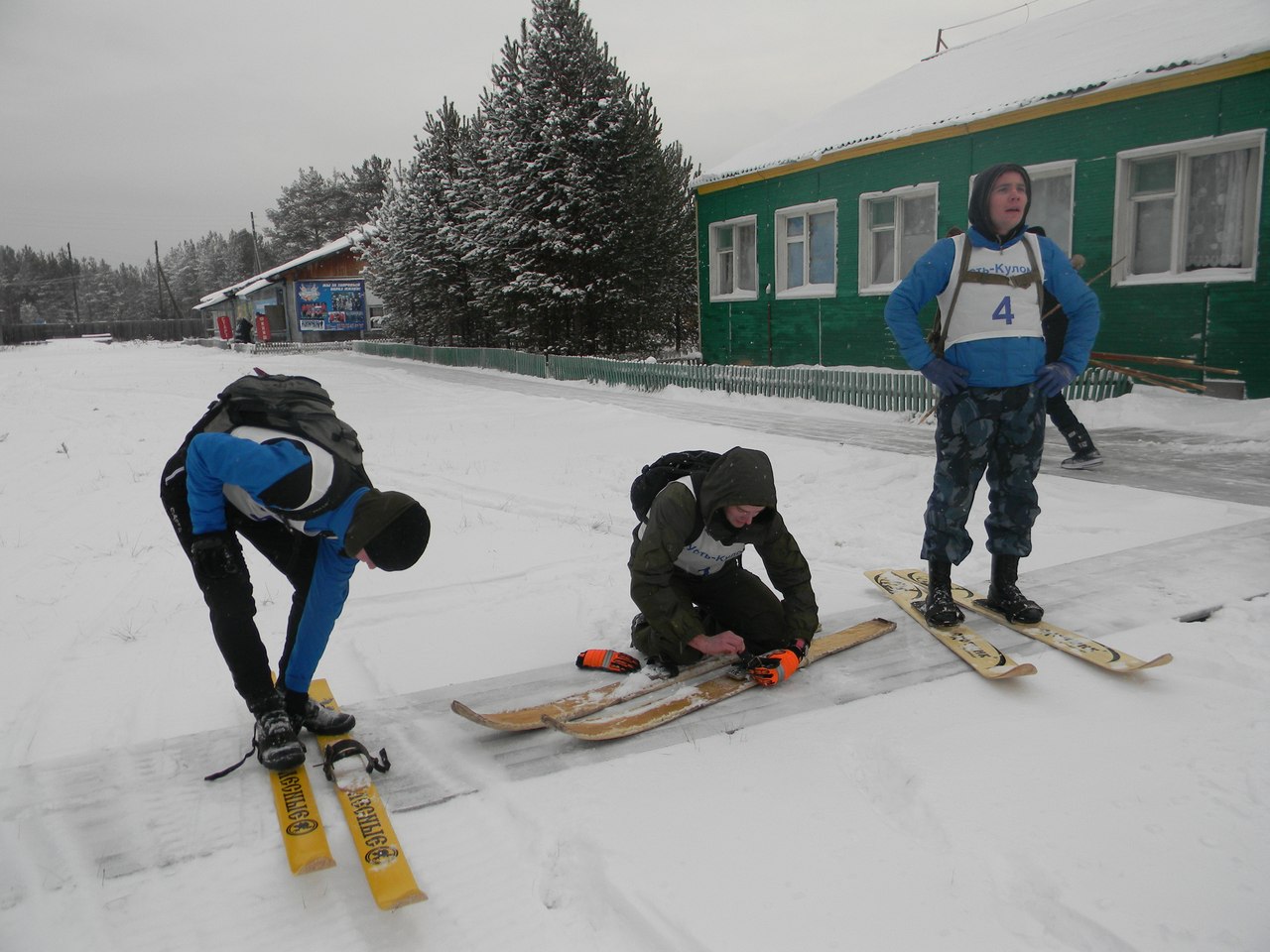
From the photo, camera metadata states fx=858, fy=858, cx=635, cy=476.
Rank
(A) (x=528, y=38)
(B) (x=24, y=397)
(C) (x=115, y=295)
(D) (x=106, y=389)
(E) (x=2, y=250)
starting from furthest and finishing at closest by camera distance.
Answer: (E) (x=2, y=250)
(C) (x=115, y=295)
(A) (x=528, y=38)
(D) (x=106, y=389)
(B) (x=24, y=397)

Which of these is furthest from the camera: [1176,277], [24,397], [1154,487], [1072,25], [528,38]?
[528,38]

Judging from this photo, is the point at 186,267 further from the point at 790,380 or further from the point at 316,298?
the point at 790,380

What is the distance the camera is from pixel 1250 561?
16.3ft

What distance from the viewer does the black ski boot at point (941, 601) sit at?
4.23 m

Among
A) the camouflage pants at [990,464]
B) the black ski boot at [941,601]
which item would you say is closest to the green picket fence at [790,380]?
the camouflage pants at [990,464]

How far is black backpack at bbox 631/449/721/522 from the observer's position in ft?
12.3

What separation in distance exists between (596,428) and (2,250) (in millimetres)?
161019

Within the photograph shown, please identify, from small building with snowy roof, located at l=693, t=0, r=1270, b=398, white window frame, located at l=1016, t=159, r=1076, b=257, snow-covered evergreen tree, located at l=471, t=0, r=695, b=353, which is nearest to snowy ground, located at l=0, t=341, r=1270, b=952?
small building with snowy roof, located at l=693, t=0, r=1270, b=398

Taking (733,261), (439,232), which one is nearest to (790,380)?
(733,261)

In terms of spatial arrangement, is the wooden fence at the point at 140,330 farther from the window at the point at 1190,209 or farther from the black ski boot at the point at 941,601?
the black ski boot at the point at 941,601

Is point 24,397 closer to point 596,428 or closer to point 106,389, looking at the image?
point 106,389

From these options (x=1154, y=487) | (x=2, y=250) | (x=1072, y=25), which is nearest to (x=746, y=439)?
(x=1154, y=487)

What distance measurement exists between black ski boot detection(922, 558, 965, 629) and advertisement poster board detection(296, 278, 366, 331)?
42.2 metres

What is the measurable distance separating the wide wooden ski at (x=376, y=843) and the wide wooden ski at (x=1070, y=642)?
2.90 metres
